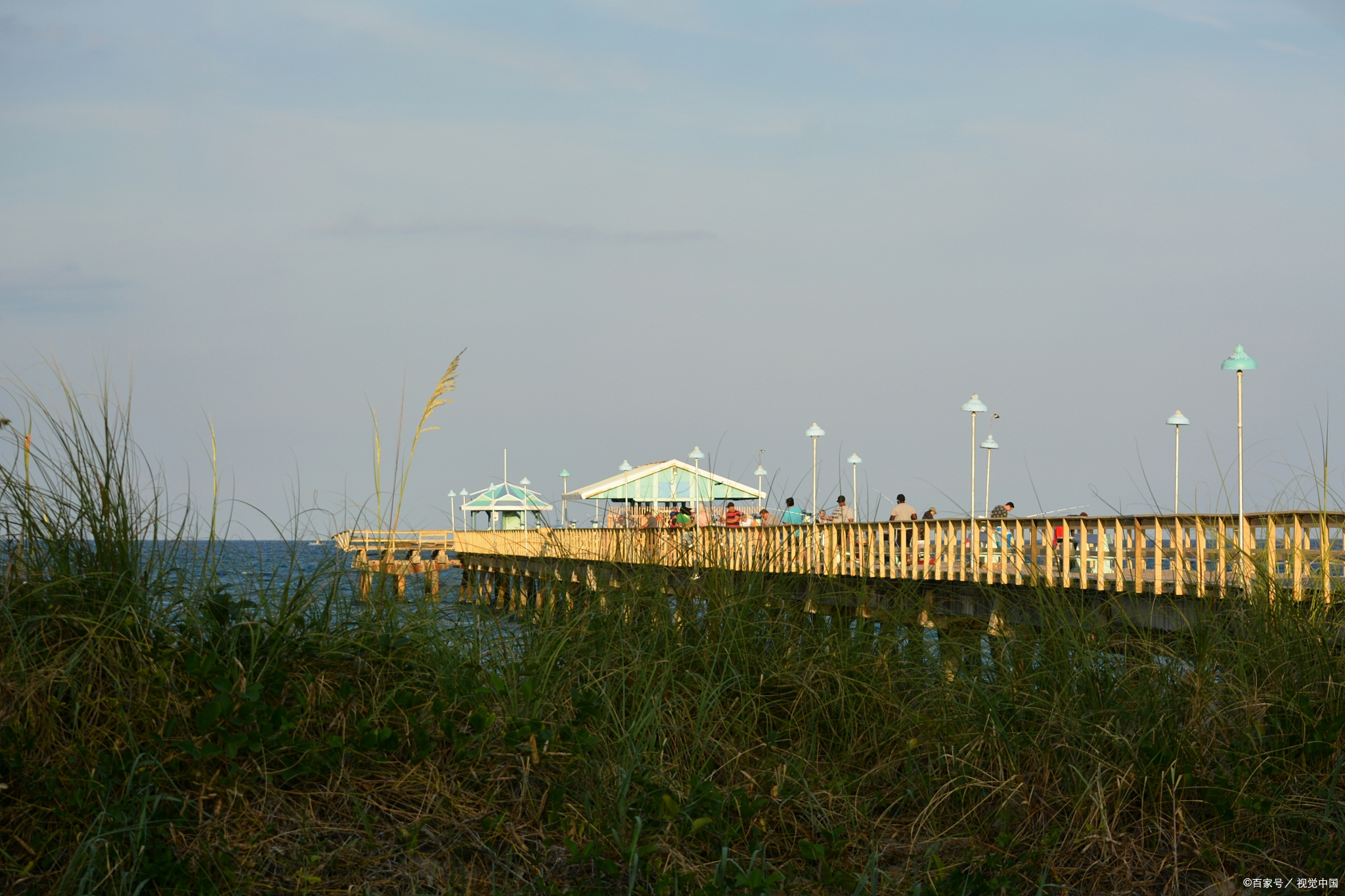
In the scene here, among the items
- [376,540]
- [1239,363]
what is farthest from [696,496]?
[1239,363]

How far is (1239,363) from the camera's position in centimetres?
1631

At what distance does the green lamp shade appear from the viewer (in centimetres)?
1627

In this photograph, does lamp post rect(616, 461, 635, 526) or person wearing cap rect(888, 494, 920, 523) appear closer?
lamp post rect(616, 461, 635, 526)

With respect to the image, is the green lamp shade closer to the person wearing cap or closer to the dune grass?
the person wearing cap

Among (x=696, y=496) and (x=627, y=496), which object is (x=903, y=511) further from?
(x=696, y=496)

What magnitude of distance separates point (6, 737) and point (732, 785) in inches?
83.8

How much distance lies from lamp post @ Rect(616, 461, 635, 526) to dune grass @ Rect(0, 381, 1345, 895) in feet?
4.10

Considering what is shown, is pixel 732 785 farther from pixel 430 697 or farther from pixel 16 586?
pixel 16 586

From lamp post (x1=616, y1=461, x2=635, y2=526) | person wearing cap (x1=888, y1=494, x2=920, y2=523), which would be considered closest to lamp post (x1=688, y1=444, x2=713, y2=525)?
lamp post (x1=616, y1=461, x2=635, y2=526)

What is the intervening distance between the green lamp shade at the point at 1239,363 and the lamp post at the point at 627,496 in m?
8.65

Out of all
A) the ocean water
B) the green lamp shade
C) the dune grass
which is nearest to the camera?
the dune grass

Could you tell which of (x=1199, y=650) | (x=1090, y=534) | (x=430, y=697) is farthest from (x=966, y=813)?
(x=1090, y=534)

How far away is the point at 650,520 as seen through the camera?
5.60 m

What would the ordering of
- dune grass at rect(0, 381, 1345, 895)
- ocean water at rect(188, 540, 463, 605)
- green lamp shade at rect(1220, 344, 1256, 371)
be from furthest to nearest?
1. green lamp shade at rect(1220, 344, 1256, 371)
2. ocean water at rect(188, 540, 463, 605)
3. dune grass at rect(0, 381, 1345, 895)
